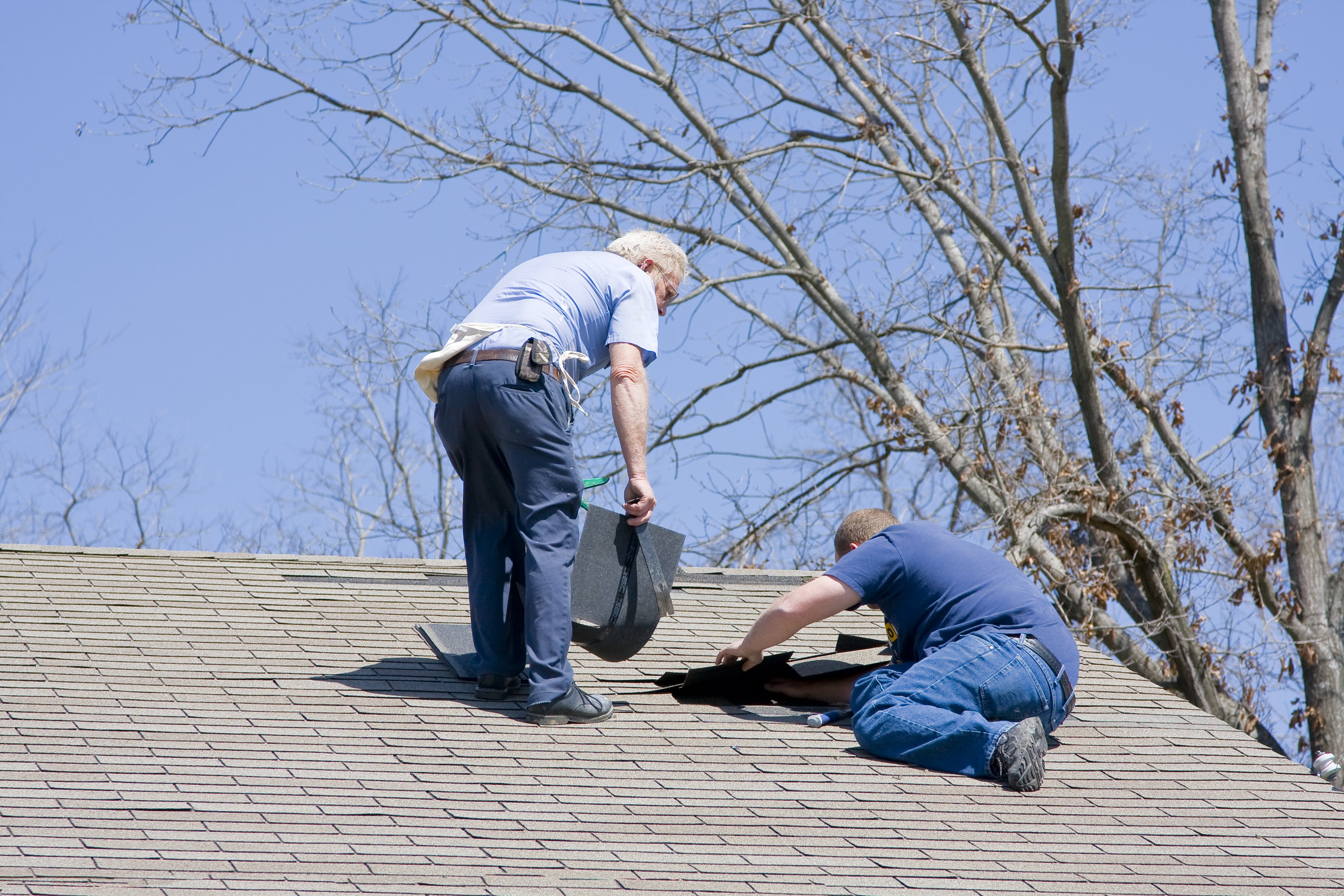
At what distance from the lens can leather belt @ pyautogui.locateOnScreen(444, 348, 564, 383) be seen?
3.92m

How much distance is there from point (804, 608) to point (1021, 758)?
0.78 meters

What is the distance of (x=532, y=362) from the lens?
389 cm

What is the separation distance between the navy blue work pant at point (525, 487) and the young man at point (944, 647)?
2.17ft

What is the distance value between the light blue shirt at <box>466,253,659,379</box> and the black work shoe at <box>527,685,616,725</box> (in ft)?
3.32

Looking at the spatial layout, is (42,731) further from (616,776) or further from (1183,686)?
(1183,686)

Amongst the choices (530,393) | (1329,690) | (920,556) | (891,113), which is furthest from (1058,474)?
(530,393)

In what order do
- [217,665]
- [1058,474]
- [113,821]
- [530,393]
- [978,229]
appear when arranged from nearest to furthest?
[113,821] → [530,393] → [217,665] → [1058,474] → [978,229]

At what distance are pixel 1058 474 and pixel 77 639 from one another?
7546mm

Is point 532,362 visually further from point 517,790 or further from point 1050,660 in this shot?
point 1050,660

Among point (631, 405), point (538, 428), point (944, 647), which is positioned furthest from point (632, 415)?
point (944, 647)

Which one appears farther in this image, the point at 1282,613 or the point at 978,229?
the point at 978,229

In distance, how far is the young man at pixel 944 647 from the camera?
12.4 feet

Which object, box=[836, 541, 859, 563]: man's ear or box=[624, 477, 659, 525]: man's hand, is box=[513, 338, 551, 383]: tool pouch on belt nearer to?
box=[624, 477, 659, 525]: man's hand

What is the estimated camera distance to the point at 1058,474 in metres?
10.2
